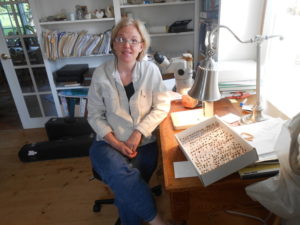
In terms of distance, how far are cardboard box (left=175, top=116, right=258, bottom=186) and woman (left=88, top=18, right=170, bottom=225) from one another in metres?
0.36

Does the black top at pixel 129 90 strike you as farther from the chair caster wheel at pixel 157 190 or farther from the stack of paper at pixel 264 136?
the chair caster wheel at pixel 157 190

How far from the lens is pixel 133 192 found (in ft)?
3.70

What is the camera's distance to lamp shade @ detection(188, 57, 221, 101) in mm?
943

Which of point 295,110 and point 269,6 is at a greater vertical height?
point 269,6

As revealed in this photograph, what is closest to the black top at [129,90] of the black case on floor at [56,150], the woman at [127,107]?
the woman at [127,107]

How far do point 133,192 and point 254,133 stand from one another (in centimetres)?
64

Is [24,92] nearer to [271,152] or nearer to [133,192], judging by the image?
[133,192]

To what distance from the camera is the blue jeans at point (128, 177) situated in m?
1.14

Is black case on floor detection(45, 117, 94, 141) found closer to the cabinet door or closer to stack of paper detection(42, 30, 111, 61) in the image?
the cabinet door

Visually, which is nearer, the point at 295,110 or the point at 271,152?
the point at 271,152

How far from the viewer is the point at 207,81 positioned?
95cm

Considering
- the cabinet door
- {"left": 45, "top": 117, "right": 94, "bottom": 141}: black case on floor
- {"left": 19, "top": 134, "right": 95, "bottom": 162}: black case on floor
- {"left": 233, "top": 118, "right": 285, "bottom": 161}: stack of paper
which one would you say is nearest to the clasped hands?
{"left": 233, "top": 118, "right": 285, "bottom": 161}: stack of paper

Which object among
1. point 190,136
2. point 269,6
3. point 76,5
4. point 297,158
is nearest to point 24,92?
point 76,5

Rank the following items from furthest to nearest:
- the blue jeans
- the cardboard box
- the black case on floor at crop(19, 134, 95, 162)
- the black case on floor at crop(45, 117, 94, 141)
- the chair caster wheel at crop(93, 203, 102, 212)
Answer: the black case on floor at crop(45, 117, 94, 141), the black case on floor at crop(19, 134, 95, 162), the chair caster wheel at crop(93, 203, 102, 212), the blue jeans, the cardboard box
